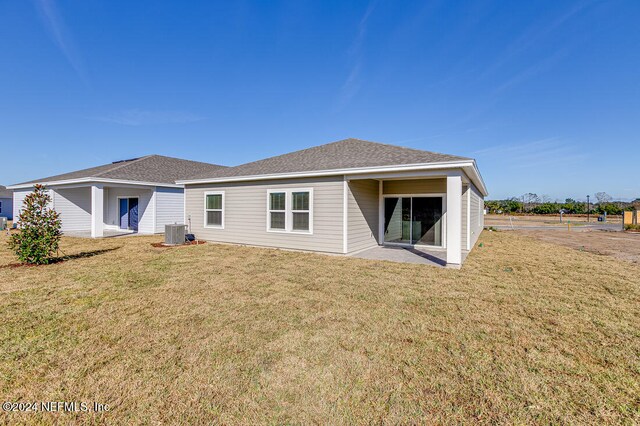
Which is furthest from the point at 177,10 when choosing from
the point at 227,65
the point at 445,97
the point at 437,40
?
the point at 445,97

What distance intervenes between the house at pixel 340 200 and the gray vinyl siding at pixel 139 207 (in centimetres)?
464

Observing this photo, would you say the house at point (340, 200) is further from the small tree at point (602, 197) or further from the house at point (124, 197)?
the small tree at point (602, 197)

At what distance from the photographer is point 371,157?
9789 millimetres

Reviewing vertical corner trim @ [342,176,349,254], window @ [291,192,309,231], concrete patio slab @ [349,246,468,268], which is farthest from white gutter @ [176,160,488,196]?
concrete patio slab @ [349,246,468,268]

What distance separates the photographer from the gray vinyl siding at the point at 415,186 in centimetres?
1055

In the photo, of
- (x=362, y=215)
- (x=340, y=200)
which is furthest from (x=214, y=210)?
(x=362, y=215)

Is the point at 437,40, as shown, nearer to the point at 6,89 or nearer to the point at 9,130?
the point at 6,89

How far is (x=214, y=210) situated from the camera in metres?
12.2

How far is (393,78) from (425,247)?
Result: 8.99 m

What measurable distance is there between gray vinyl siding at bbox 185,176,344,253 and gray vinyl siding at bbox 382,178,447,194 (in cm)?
309

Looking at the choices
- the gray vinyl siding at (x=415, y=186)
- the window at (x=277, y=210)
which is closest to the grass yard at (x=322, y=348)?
the window at (x=277, y=210)

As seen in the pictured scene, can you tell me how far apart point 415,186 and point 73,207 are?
20572 mm

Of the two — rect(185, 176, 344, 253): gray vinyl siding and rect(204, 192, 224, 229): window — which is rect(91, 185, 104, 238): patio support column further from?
rect(204, 192, 224, 229): window

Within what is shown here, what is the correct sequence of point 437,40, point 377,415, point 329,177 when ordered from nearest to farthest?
point 377,415, point 329,177, point 437,40
